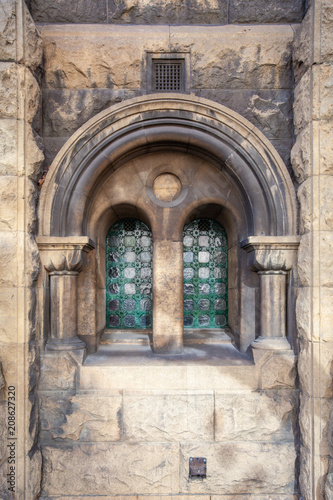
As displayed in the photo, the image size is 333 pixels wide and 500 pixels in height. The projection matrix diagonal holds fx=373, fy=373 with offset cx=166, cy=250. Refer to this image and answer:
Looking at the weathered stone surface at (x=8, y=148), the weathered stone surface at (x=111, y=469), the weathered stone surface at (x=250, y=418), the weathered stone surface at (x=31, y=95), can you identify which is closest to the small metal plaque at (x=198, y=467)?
the weathered stone surface at (x=111, y=469)

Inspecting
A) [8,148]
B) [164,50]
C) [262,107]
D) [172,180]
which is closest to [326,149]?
[262,107]

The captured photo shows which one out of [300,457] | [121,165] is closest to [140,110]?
[121,165]

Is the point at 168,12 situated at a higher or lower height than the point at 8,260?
higher

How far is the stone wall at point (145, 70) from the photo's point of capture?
3.96m

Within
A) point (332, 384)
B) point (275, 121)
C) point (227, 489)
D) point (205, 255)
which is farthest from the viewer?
point (205, 255)

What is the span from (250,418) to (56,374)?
2015 millimetres

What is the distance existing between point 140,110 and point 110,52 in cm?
70

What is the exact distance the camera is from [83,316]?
4.15 metres

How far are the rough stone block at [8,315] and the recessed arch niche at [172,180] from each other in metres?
0.49

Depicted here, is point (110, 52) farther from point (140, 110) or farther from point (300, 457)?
point (300, 457)

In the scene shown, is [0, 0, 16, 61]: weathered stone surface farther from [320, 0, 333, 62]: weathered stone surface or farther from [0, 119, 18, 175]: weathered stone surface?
[320, 0, 333, 62]: weathered stone surface

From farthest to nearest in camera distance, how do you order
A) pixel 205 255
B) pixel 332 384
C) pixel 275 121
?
pixel 205 255 → pixel 275 121 → pixel 332 384

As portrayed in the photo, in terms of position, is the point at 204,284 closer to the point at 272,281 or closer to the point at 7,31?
the point at 272,281

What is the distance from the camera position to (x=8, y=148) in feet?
11.6
